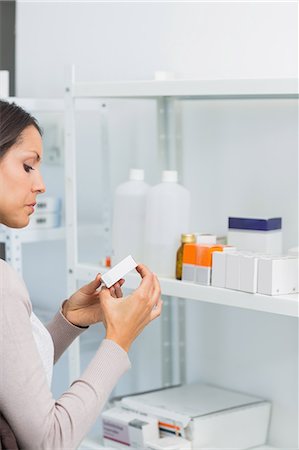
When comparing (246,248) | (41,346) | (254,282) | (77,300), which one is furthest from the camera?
(246,248)

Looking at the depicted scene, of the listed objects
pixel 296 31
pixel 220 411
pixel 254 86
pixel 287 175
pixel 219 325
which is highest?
pixel 296 31

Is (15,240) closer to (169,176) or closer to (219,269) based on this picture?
(169,176)

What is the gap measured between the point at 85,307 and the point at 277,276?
36 centimetres

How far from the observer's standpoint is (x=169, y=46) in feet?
6.36

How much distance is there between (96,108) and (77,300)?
820 mm

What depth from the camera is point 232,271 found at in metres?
1.52

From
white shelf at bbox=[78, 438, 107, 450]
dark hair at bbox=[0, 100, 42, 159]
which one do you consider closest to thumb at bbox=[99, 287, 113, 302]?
dark hair at bbox=[0, 100, 42, 159]

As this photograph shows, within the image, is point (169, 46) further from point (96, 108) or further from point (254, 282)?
point (254, 282)

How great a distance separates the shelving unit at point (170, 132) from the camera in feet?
4.80

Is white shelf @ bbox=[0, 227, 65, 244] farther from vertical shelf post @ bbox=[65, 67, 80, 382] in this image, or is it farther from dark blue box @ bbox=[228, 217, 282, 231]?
dark blue box @ bbox=[228, 217, 282, 231]

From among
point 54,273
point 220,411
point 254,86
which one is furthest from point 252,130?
point 54,273

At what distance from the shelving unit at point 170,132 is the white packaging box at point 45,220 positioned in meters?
0.20

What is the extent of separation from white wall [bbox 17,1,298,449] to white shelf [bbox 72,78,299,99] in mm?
154

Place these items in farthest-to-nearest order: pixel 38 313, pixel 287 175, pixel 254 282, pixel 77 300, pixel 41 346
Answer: pixel 38 313
pixel 287 175
pixel 254 282
pixel 77 300
pixel 41 346
